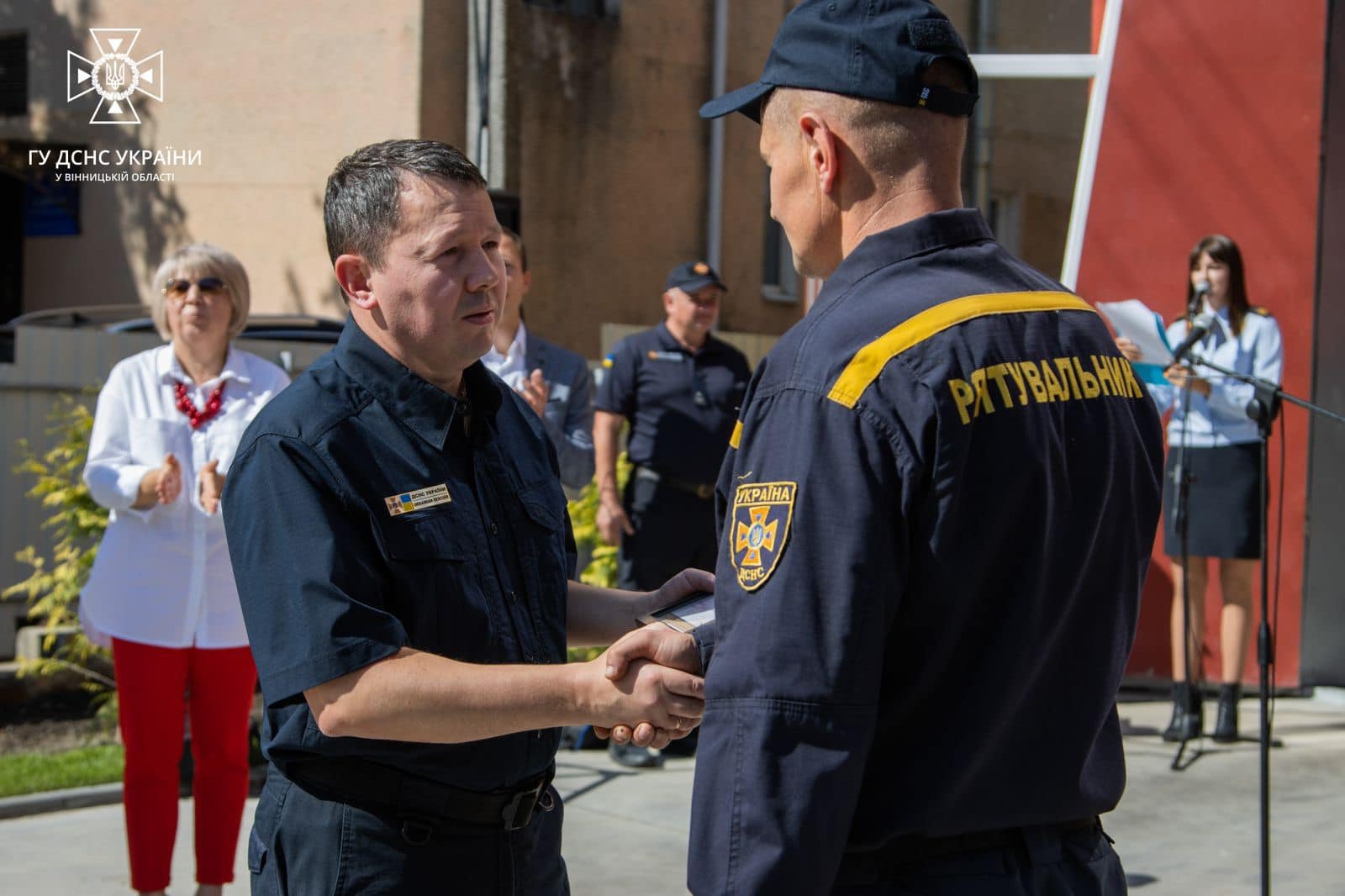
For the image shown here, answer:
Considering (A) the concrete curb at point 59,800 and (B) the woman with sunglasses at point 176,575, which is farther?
(A) the concrete curb at point 59,800

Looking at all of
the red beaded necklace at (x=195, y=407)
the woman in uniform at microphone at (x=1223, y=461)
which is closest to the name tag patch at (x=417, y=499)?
the red beaded necklace at (x=195, y=407)

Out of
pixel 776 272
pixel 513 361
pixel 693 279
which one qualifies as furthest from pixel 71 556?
pixel 776 272

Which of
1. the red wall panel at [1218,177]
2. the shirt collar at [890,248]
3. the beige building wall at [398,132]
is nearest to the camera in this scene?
the shirt collar at [890,248]

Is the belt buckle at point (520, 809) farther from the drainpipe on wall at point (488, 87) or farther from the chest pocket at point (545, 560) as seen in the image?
the drainpipe on wall at point (488, 87)

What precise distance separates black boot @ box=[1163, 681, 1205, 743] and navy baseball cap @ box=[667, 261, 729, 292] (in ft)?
9.39

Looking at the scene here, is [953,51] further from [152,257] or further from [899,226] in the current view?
[152,257]

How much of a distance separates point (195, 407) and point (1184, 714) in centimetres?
460

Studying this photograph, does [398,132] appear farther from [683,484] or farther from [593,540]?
[683,484]

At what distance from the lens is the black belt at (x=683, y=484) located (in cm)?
719

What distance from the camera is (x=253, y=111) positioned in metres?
13.9

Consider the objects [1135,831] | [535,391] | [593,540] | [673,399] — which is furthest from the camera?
[593,540]

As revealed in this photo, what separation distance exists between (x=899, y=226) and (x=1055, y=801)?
2.49 feet

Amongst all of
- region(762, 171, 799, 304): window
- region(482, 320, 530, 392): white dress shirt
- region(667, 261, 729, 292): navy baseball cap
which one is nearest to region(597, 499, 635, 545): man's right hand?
region(667, 261, 729, 292): navy baseball cap

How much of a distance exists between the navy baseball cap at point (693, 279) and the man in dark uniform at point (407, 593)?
4.86m
